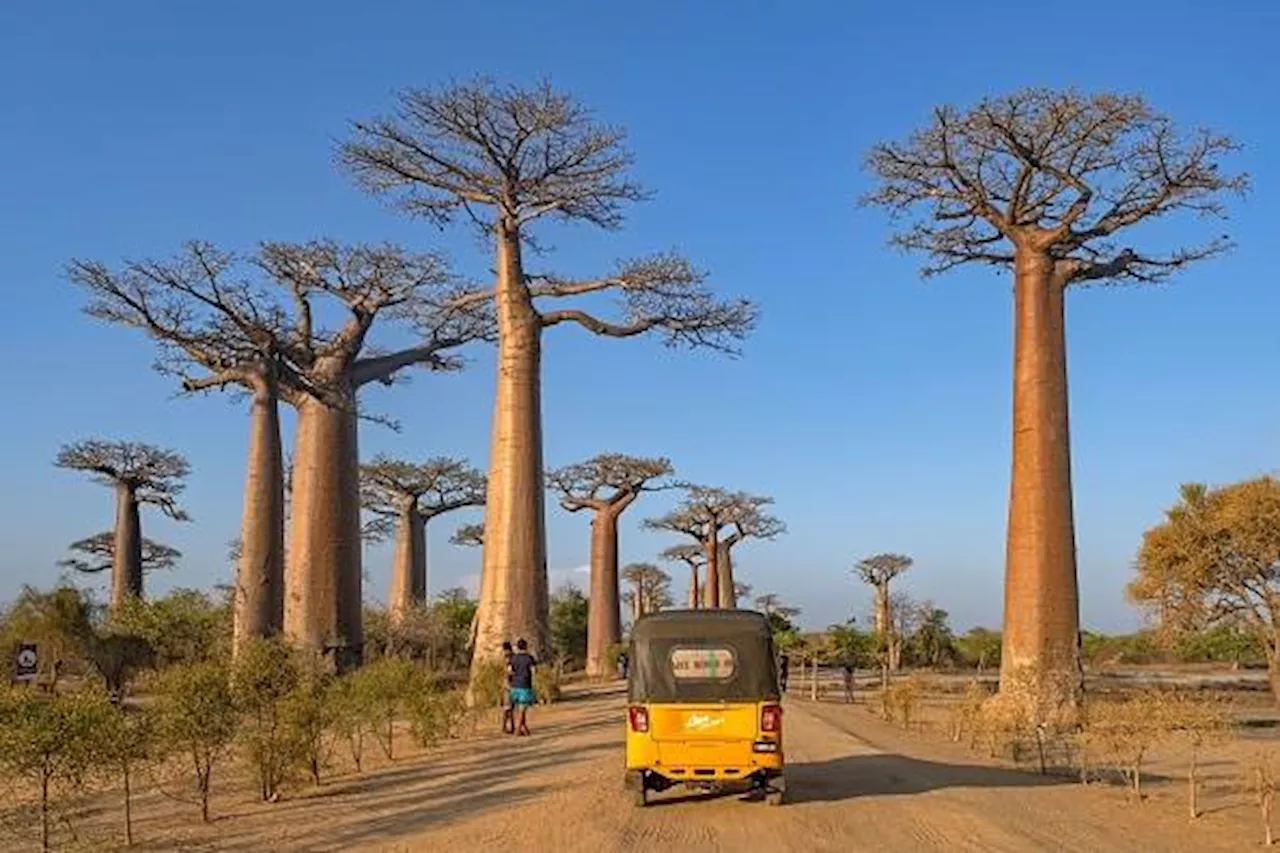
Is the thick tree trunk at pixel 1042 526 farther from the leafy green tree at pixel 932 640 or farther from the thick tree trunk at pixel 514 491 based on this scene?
the leafy green tree at pixel 932 640

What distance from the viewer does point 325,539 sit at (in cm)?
2445

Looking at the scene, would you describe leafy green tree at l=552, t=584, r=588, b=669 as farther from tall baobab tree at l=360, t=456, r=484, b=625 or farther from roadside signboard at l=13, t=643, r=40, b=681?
roadside signboard at l=13, t=643, r=40, b=681

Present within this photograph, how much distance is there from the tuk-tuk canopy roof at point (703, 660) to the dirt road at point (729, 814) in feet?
2.98

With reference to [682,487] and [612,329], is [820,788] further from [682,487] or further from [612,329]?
[682,487]

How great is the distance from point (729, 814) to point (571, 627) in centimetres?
4100

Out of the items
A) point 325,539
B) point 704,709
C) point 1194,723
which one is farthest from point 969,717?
point 325,539

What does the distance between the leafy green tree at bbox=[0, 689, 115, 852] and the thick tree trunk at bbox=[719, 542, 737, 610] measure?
41280mm

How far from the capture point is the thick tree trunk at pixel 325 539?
24.3 meters

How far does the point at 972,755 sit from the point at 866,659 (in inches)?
1378

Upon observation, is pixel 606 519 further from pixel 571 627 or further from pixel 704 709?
pixel 704 709

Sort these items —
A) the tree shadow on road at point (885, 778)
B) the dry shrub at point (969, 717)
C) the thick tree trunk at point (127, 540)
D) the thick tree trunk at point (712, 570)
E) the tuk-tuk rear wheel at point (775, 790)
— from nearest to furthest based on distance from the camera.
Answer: the tuk-tuk rear wheel at point (775, 790), the tree shadow on road at point (885, 778), the dry shrub at point (969, 717), the thick tree trunk at point (127, 540), the thick tree trunk at point (712, 570)

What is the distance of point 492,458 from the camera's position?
2294 cm

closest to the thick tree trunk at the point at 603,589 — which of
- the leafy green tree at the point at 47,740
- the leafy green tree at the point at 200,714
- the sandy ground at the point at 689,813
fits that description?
the sandy ground at the point at 689,813

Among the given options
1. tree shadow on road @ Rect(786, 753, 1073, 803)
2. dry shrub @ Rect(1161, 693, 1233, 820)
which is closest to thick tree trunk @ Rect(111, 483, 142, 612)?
tree shadow on road @ Rect(786, 753, 1073, 803)
